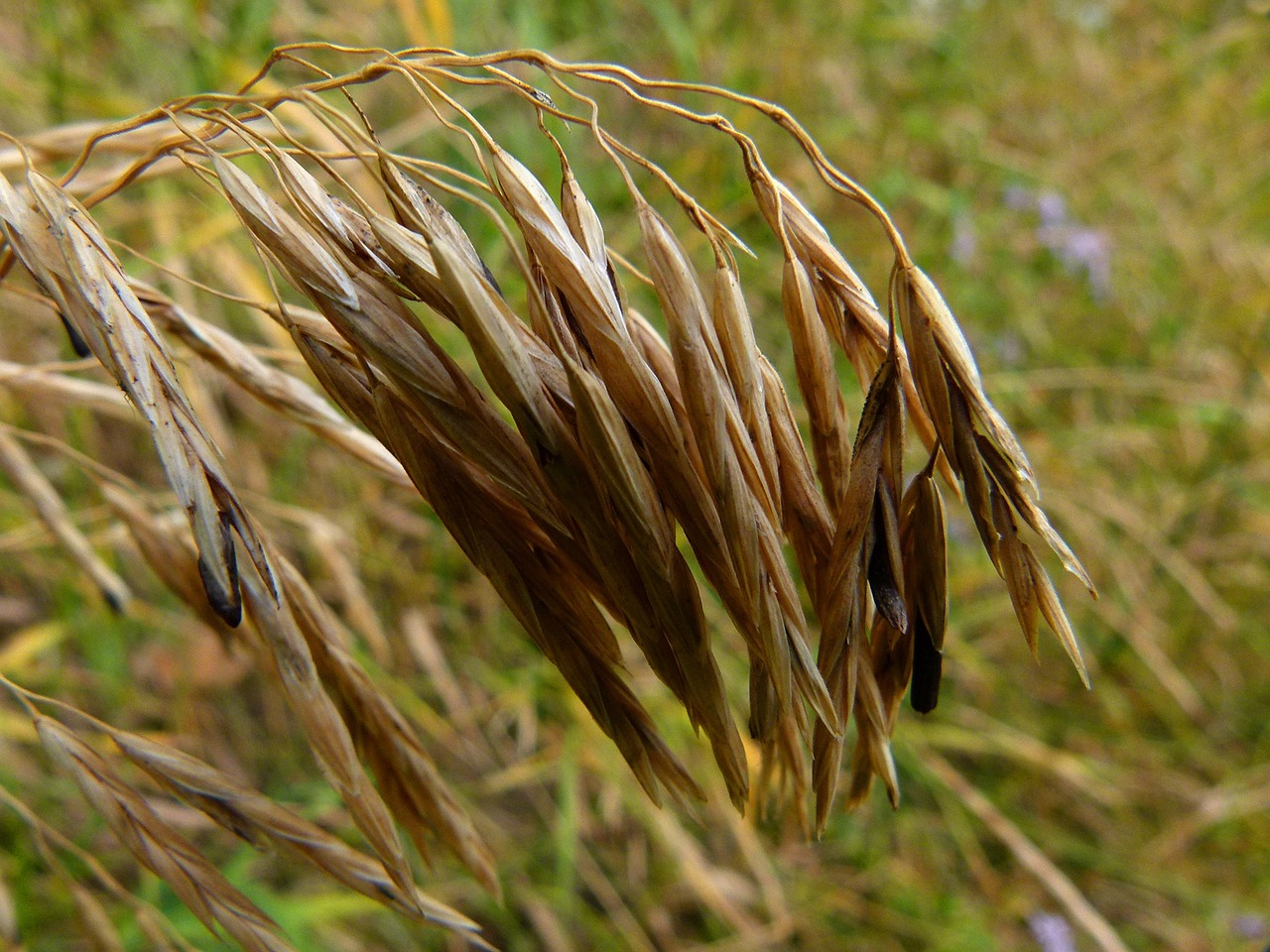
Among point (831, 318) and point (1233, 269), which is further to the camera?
point (1233, 269)

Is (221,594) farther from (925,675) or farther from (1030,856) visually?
(1030,856)

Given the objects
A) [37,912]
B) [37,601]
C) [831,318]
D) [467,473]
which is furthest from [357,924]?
[831,318]

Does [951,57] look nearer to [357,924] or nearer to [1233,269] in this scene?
[1233,269]

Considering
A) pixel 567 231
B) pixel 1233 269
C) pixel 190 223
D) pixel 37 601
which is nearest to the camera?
pixel 567 231

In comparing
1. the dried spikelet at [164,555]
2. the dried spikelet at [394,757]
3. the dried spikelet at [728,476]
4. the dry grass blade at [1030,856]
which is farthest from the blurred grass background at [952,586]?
the dried spikelet at [728,476]

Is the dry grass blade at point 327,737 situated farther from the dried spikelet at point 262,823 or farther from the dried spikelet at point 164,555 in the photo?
the dried spikelet at point 164,555

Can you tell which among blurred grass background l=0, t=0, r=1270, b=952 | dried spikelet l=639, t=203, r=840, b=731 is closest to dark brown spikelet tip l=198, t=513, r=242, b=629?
dried spikelet l=639, t=203, r=840, b=731
